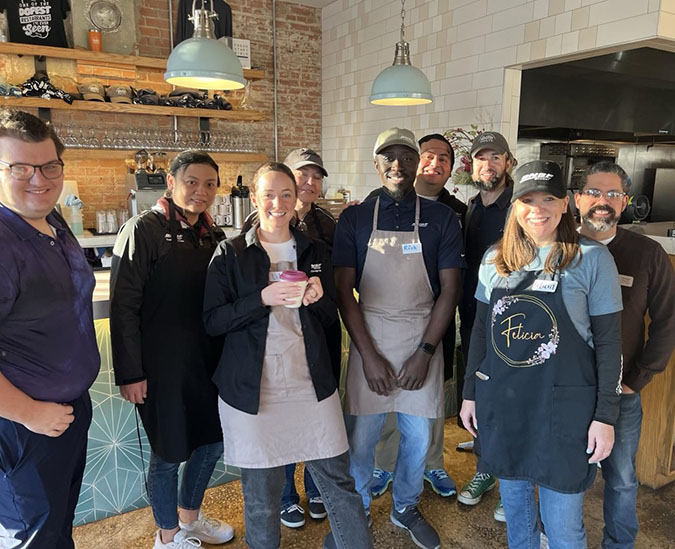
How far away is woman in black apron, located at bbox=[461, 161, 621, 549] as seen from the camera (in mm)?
1599

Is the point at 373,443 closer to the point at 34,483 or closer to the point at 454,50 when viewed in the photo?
the point at 34,483

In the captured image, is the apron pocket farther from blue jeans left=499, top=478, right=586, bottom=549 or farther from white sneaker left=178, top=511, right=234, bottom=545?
white sneaker left=178, top=511, right=234, bottom=545

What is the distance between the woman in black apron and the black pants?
133 cm

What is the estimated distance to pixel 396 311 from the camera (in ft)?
6.98

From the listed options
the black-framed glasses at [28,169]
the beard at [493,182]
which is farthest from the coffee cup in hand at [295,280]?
the beard at [493,182]

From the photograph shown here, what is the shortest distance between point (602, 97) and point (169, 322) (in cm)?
518

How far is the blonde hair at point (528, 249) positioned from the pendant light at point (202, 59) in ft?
7.07

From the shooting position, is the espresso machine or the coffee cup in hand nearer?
the coffee cup in hand

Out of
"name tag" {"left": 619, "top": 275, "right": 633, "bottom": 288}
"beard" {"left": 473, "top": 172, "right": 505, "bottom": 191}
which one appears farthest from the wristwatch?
"beard" {"left": 473, "top": 172, "right": 505, "bottom": 191}

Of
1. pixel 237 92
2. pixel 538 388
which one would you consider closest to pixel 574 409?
pixel 538 388

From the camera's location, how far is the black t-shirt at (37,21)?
5.16 meters

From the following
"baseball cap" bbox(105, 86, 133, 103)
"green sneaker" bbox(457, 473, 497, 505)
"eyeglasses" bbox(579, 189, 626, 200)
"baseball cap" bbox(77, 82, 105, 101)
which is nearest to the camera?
"eyeglasses" bbox(579, 189, 626, 200)

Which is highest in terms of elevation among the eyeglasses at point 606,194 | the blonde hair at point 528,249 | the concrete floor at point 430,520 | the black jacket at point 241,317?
the eyeglasses at point 606,194

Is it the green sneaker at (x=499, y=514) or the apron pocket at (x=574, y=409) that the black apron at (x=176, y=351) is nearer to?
the apron pocket at (x=574, y=409)
